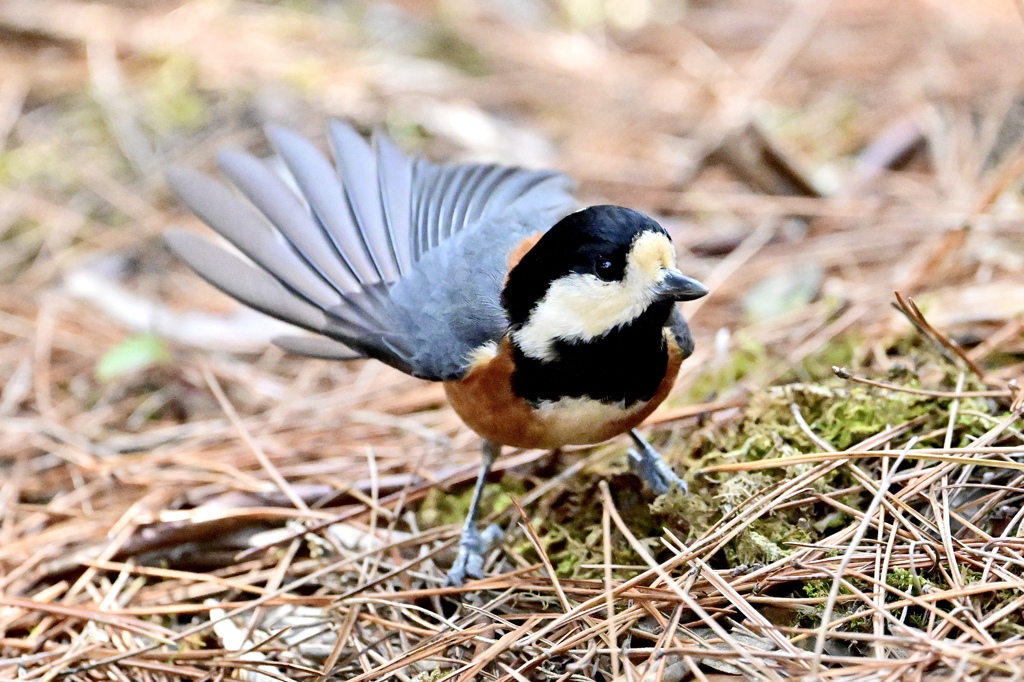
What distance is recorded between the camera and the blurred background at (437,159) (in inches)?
120

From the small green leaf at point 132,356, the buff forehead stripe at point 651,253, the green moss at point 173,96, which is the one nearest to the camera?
the buff forehead stripe at point 651,253

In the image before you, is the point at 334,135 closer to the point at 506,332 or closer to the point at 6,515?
the point at 506,332

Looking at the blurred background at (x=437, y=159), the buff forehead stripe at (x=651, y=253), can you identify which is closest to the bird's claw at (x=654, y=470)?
the blurred background at (x=437, y=159)

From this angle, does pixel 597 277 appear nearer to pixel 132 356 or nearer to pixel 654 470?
pixel 654 470

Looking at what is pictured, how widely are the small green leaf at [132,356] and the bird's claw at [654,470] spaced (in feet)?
6.41

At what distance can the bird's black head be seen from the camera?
206cm

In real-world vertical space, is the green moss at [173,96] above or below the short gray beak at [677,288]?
above

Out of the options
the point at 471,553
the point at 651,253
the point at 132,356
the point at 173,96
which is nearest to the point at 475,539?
the point at 471,553

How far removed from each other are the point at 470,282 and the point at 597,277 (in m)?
0.54

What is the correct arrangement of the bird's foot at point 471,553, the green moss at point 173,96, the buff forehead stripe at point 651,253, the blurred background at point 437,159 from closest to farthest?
the buff forehead stripe at point 651,253
the bird's foot at point 471,553
the blurred background at point 437,159
the green moss at point 173,96

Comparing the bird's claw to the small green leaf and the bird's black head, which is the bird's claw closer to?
the bird's black head

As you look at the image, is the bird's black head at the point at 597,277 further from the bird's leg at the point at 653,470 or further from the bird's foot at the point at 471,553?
the bird's foot at the point at 471,553

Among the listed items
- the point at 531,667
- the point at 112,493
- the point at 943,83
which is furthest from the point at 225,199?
the point at 943,83

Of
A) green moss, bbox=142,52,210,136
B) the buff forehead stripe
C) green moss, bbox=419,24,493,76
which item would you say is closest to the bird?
the buff forehead stripe
